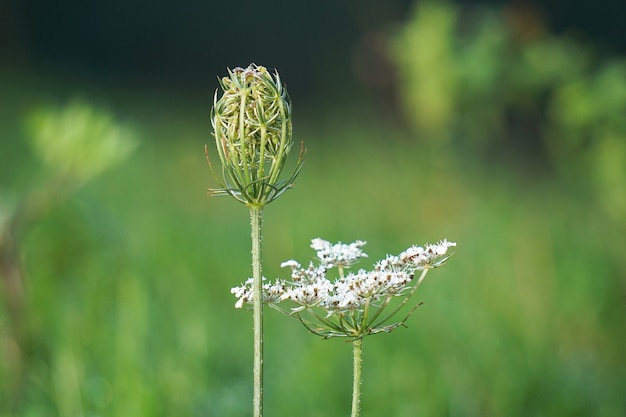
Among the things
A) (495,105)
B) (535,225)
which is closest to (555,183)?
(535,225)

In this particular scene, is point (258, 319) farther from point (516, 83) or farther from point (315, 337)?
point (516, 83)

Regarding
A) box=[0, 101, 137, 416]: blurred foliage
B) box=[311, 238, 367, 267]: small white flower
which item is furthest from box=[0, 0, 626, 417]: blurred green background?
box=[311, 238, 367, 267]: small white flower

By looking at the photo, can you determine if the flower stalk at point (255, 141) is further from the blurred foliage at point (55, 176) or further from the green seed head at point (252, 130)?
the blurred foliage at point (55, 176)

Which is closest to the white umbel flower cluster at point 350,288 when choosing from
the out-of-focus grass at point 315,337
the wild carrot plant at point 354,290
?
the wild carrot plant at point 354,290

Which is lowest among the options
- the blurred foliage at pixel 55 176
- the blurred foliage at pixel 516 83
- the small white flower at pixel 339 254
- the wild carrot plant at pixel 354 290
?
the wild carrot plant at pixel 354 290

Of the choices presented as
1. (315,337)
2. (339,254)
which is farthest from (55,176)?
(339,254)

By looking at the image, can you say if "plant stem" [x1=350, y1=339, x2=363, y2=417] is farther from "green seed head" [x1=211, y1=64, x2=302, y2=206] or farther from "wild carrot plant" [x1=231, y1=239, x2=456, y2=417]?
"green seed head" [x1=211, y1=64, x2=302, y2=206]
